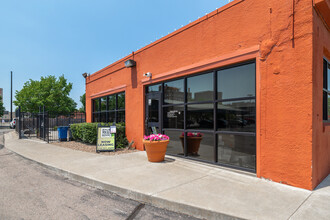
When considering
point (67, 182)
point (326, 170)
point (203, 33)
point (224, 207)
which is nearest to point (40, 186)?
point (67, 182)

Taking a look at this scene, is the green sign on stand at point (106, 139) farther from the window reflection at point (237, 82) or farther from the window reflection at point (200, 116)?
the window reflection at point (237, 82)

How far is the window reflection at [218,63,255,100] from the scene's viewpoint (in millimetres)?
4961

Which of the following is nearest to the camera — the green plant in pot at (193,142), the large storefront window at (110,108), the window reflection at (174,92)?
the green plant in pot at (193,142)

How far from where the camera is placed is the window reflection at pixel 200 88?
19.3ft

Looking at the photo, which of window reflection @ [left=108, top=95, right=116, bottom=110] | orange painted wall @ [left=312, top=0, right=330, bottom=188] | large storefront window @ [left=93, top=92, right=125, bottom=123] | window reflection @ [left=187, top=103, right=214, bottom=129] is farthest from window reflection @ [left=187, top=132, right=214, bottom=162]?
window reflection @ [left=108, top=95, right=116, bottom=110]

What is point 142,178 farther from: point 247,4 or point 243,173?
point 247,4

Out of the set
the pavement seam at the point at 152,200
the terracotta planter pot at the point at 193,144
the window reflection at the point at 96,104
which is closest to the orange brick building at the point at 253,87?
the terracotta planter pot at the point at 193,144

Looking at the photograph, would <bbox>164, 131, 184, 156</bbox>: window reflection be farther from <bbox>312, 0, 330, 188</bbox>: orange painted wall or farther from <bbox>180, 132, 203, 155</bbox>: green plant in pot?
<bbox>312, 0, 330, 188</bbox>: orange painted wall

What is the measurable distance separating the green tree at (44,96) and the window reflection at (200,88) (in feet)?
99.1

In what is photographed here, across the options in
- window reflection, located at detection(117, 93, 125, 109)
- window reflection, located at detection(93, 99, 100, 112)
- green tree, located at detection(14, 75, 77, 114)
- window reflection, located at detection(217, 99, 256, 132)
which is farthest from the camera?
green tree, located at detection(14, 75, 77, 114)

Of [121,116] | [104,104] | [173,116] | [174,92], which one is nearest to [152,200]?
[173,116]

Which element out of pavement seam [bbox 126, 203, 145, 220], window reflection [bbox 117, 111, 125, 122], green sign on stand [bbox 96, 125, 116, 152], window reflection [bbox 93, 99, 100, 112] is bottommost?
pavement seam [bbox 126, 203, 145, 220]

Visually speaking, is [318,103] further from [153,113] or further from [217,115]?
[153,113]

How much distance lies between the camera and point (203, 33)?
232 inches
